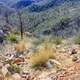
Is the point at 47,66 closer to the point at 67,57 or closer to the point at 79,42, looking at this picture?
the point at 67,57

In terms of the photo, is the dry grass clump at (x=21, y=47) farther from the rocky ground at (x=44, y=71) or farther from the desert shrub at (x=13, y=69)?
the desert shrub at (x=13, y=69)

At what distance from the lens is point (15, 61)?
8609mm

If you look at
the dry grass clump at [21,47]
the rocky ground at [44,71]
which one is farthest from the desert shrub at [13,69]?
the dry grass clump at [21,47]

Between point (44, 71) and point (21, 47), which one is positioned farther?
point (21, 47)

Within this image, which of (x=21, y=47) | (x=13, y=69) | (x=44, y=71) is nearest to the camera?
(x=13, y=69)

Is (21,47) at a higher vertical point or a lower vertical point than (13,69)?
lower

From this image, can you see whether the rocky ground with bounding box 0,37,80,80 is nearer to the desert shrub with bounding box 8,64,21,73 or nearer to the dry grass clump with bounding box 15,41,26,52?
the desert shrub with bounding box 8,64,21,73

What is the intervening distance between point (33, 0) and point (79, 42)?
143m

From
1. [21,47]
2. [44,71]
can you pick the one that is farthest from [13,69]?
[21,47]

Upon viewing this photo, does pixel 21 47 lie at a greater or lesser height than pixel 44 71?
lesser

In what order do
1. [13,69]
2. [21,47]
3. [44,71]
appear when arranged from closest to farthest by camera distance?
[13,69], [44,71], [21,47]

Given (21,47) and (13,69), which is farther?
(21,47)

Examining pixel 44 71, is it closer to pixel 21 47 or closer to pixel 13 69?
pixel 13 69

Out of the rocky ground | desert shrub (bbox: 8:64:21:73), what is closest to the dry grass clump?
the rocky ground
